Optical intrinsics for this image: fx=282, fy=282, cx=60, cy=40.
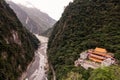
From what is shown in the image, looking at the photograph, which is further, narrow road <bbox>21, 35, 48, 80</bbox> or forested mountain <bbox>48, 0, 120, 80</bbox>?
narrow road <bbox>21, 35, 48, 80</bbox>

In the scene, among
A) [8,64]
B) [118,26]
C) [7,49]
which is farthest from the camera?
[118,26]

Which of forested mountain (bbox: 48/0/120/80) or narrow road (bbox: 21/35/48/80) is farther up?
forested mountain (bbox: 48/0/120/80)

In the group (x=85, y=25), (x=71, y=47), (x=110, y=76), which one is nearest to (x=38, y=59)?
(x=85, y=25)

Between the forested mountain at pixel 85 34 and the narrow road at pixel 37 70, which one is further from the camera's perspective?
the narrow road at pixel 37 70

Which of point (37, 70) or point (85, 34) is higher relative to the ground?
point (85, 34)

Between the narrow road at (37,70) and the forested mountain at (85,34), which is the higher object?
the forested mountain at (85,34)

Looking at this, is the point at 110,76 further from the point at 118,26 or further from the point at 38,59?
the point at 38,59

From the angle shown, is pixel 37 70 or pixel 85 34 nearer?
pixel 85 34

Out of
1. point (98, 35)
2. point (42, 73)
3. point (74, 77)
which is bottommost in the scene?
point (42, 73)
